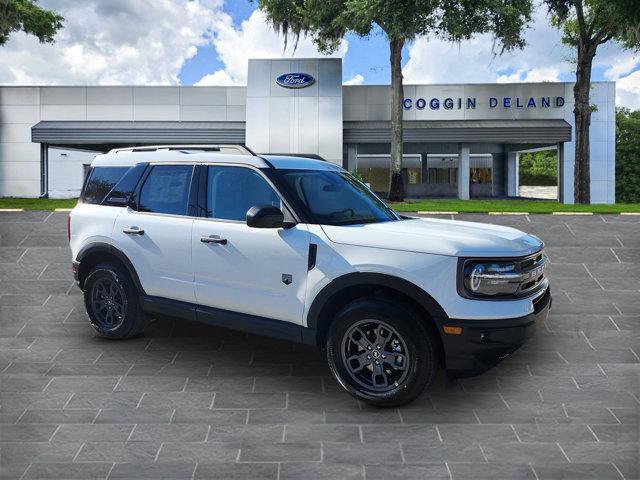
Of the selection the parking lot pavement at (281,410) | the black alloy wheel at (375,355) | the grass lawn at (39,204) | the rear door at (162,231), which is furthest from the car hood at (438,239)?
the grass lawn at (39,204)

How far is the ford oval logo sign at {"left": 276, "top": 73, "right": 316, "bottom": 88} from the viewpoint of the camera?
3130 centimetres

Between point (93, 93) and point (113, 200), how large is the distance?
96.5ft

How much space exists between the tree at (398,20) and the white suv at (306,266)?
55.7 feet

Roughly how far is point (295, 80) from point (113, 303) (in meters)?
25.4

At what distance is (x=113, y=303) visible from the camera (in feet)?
23.9

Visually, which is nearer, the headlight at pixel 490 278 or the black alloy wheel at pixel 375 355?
the headlight at pixel 490 278

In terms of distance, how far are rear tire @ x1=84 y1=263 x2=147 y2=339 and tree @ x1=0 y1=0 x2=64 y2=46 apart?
20.8 m

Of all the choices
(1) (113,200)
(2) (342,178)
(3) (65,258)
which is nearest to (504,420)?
(2) (342,178)

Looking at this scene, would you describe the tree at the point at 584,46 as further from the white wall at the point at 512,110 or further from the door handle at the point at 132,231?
the door handle at the point at 132,231

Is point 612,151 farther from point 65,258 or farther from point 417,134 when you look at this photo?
point 65,258

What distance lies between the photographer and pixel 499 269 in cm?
514

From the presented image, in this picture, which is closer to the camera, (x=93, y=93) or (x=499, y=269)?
(x=499, y=269)

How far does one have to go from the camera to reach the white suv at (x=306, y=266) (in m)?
5.09

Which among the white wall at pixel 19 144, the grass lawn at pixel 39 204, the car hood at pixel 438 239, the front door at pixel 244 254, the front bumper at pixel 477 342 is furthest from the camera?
the white wall at pixel 19 144
